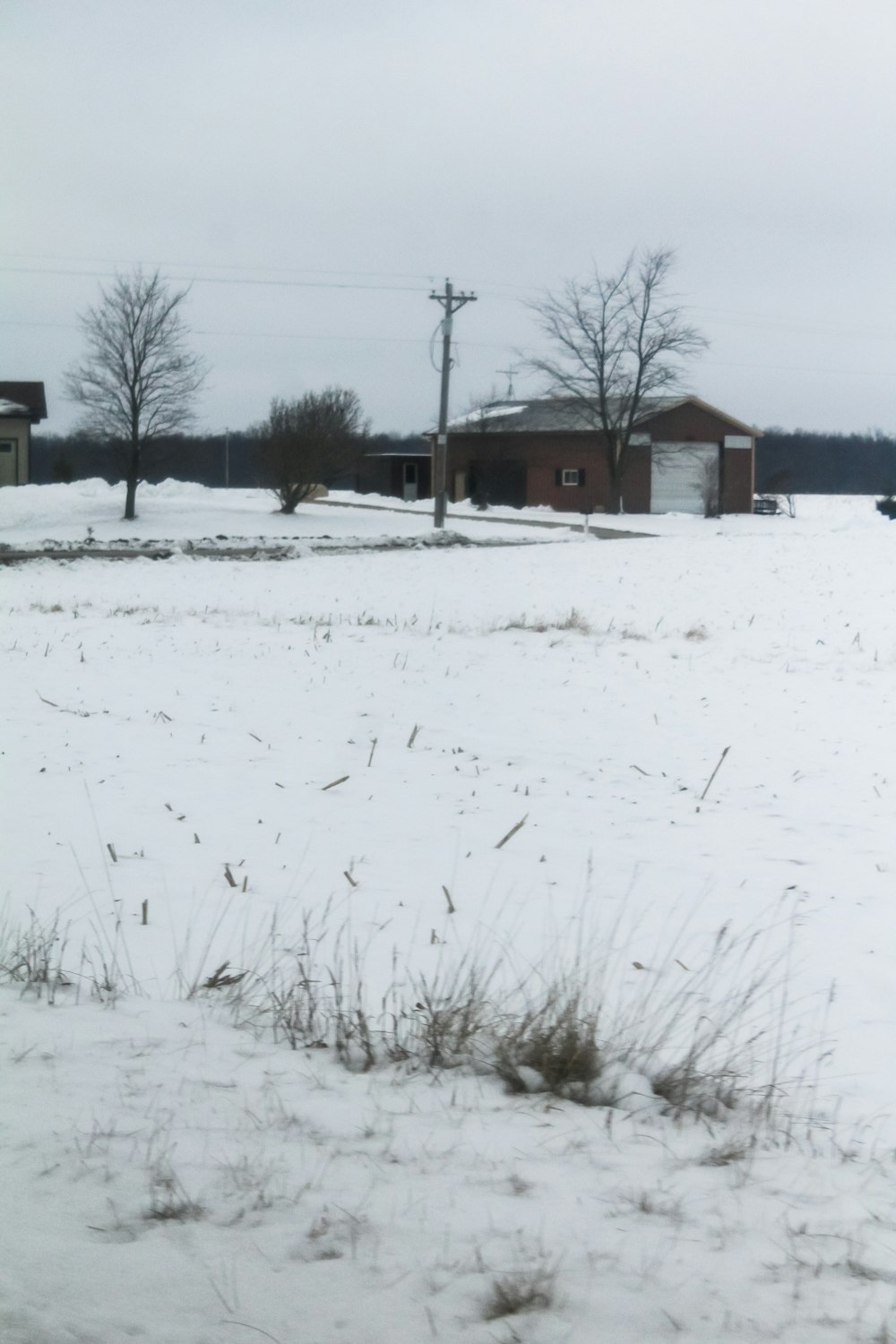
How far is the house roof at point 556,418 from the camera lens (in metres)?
55.4

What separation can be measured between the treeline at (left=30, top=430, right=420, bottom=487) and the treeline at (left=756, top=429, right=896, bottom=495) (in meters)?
35.5

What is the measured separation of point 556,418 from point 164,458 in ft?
65.8

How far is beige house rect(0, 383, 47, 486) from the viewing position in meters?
49.2

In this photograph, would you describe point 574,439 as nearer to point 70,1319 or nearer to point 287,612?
point 287,612

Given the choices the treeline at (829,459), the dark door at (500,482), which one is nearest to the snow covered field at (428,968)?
the dark door at (500,482)

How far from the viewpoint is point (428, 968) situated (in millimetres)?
5469

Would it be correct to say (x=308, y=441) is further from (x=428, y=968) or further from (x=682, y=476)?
(x=428, y=968)

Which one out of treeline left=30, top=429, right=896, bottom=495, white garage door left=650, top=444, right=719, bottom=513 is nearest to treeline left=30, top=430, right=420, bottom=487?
treeline left=30, top=429, right=896, bottom=495

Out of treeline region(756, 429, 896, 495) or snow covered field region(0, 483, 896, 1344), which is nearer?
snow covered field region(0, 483, 896, 1344)

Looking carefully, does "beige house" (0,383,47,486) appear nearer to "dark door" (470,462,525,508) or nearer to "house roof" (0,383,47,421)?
"house roof" (0,383,47,421)

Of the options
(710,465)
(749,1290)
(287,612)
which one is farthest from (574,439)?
(749,1290)

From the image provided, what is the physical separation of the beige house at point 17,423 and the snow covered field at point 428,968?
38036 mm

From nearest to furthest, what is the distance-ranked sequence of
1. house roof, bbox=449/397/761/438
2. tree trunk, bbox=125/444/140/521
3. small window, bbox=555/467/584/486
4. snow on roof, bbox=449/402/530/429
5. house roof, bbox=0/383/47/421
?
tree trunk, bbox=125/444/140/521, house roof, bbox=0/383/47/421, house roof, bbox=449/397/761/438, small window, bbox=555/467/584/486, snow on roof, bbox=449/402/530/429

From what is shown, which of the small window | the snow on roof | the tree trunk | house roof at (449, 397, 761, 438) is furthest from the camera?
the snow on roof
